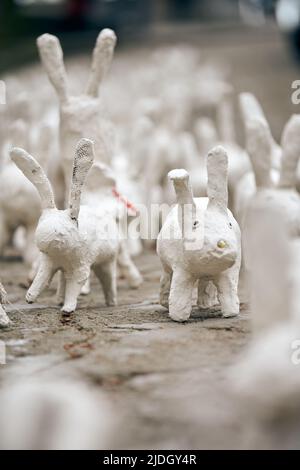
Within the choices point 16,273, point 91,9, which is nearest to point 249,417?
point 16,273

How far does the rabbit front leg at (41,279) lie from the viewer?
349 centimetres

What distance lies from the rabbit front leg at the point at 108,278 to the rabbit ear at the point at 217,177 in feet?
2.31

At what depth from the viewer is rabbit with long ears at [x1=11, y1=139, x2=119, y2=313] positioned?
346cm

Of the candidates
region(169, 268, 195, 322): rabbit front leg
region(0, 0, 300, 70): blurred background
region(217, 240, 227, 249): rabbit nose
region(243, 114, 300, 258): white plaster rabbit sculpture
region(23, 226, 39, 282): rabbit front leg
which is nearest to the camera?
region(217, 240, 227, 249): rabbit nose

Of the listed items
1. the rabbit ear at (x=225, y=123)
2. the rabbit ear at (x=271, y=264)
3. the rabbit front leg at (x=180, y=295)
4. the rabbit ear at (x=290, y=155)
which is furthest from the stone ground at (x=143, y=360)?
the rabbit ear at (x=225, y=123)

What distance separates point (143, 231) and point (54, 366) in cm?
249

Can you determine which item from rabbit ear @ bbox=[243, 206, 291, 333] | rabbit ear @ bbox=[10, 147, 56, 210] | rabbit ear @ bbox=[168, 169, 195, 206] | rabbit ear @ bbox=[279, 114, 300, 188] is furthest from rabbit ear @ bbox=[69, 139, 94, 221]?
rabbit ear @ bbox=[243, 206, 291, 333]

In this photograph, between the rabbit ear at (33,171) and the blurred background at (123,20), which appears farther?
the blurred background at (123,20)

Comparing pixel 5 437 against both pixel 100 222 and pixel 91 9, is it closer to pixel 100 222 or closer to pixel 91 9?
pixel 100 222

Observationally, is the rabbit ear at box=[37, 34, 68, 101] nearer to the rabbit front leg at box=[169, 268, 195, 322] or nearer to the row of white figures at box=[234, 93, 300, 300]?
the row of white figures at box=[234, 93, 300, 300]

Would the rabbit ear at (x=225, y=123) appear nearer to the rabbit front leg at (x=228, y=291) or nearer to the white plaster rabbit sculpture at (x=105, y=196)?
the white plaster rabbit sculpture at (x=105, y=196)

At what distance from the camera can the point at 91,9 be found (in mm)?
17047

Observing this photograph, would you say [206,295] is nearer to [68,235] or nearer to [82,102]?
[68,235]

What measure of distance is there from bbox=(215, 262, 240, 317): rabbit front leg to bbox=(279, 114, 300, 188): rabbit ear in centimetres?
47
